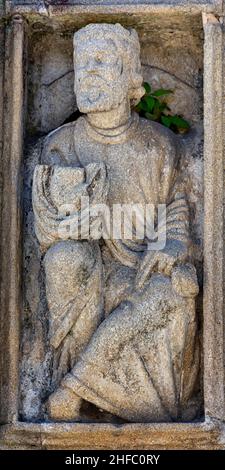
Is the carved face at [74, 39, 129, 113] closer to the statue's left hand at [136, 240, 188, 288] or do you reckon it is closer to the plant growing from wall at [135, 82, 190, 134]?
the plant growing from wall at [135, 82, 190, 134]

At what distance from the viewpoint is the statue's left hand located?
436 inches

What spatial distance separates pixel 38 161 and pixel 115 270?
879 millimetres

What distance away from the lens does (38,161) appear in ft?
37.8

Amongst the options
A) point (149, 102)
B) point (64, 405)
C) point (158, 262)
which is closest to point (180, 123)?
point (149, 102)

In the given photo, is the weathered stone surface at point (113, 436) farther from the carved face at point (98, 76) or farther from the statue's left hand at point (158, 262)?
the carved face at point (98, 76)

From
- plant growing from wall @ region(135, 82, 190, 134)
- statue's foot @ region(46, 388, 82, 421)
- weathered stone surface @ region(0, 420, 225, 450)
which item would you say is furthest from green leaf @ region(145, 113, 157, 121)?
weathered stone surface @ region(0, 420, 225, 450)

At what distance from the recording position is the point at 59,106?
11.8 meters

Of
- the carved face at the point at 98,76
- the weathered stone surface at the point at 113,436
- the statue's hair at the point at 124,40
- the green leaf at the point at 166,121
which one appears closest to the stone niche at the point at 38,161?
the weathered stone surface at the point at 113,436

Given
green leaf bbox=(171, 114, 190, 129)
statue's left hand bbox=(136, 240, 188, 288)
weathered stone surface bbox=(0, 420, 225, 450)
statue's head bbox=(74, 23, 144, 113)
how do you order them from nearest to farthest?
weathered stone surface bbox=(0, 420, 225, 450)
statue's left hand bbox=(136, 240, 188, 288)
statue's head bbox=(74, 23, 144, 113)
green leaf bbox=(171, 114, 190, 129)

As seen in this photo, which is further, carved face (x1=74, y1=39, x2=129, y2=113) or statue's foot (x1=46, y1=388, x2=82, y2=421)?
carved face (x1=74, y1=39, x2=129, y2=113)

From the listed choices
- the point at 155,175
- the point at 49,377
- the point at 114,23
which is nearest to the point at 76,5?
the point at 114,23

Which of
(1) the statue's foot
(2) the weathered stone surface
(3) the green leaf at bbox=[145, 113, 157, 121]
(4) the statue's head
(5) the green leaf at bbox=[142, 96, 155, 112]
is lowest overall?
(2) the weathered stone surface
